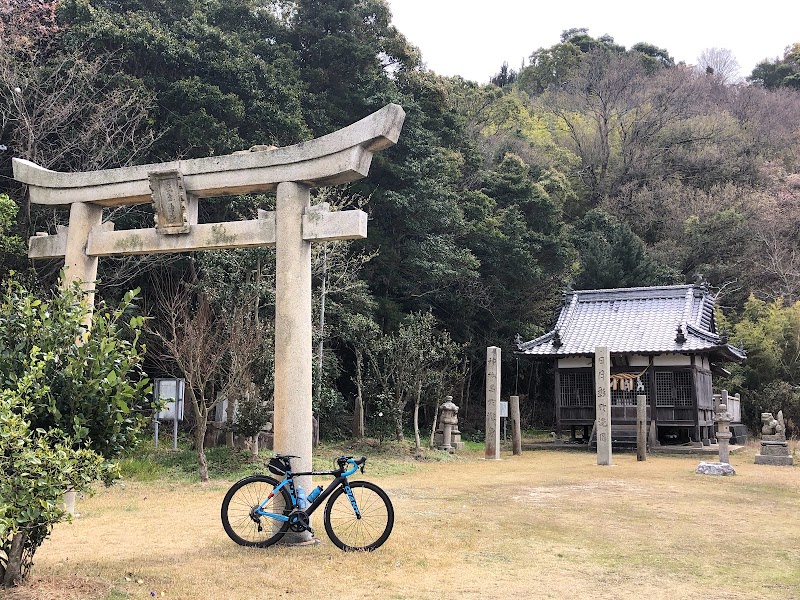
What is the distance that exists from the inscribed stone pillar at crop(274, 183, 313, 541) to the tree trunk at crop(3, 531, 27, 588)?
2643 mm

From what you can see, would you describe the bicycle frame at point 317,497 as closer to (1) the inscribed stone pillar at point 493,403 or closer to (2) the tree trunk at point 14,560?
(2) the tree trunk at point 14,560

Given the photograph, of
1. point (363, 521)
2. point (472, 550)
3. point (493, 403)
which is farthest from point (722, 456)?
point (363, 521)

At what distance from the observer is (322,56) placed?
25.5 metres

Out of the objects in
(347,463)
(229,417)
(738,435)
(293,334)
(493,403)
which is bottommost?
(738,435)

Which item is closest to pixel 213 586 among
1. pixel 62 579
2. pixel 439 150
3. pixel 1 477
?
pixel 62 579

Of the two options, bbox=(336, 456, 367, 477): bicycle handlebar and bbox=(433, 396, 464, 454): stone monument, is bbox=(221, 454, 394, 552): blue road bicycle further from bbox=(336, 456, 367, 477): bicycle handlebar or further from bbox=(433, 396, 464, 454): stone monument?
bbox=(433, 396, 464, 454): stone monument

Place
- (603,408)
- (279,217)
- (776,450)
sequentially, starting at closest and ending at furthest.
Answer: (279,217)
(776,450)
(603,408)

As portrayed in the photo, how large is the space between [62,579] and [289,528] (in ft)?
6.91

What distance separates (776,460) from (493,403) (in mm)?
6617

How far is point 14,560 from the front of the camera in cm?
517

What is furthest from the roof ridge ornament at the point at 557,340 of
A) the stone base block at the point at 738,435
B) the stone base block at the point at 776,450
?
the stone base block at the point at 776,450

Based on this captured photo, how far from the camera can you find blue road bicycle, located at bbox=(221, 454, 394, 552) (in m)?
6.88

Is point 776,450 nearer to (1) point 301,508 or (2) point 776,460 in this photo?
(2) point 776,460

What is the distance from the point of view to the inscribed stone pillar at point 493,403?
58.7ft
